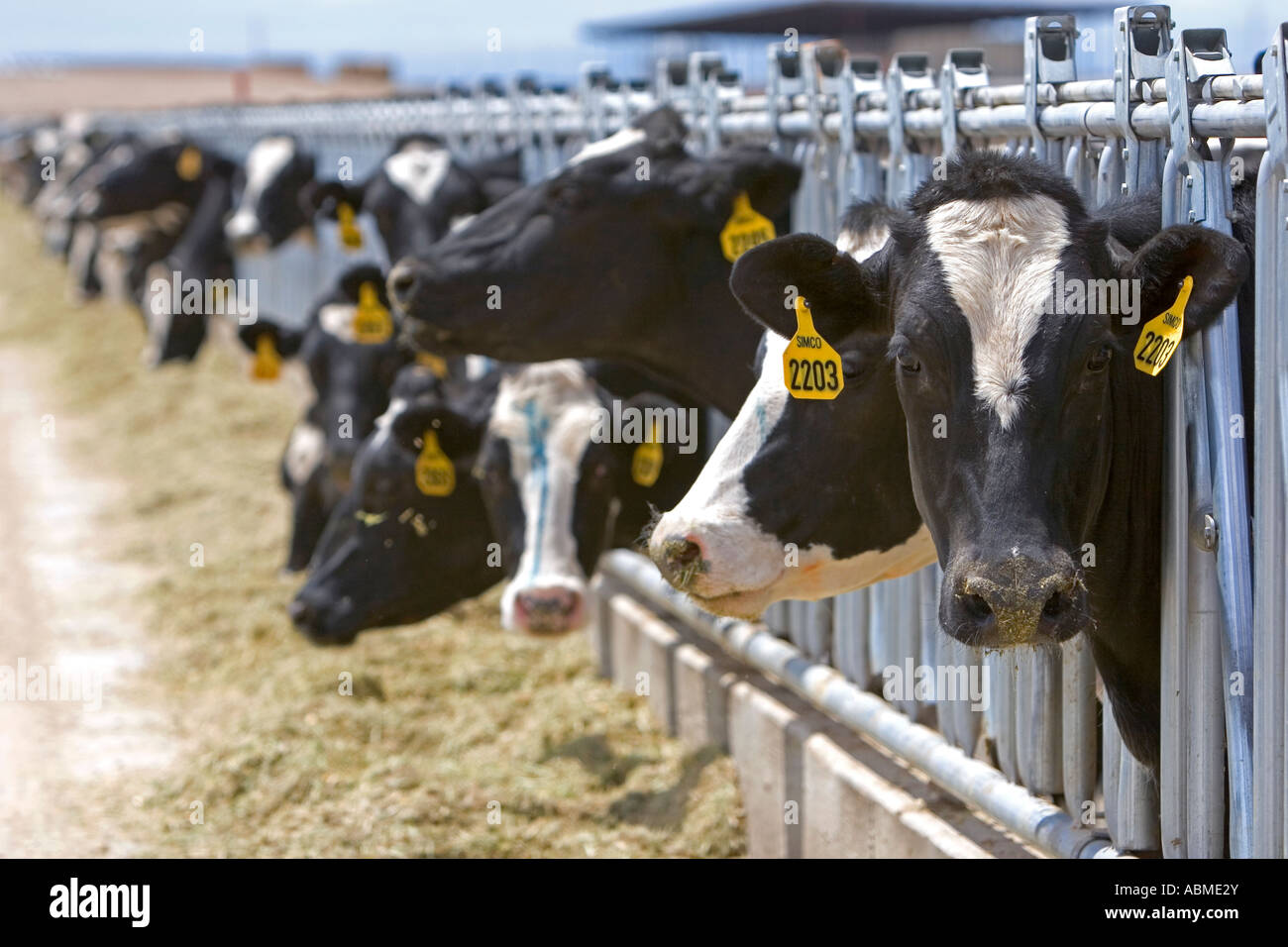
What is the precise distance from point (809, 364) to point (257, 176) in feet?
31.2

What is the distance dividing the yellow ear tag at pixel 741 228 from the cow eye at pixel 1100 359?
218cm

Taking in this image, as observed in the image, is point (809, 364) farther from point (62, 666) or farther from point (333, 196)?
point (333, 196)

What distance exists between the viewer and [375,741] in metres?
5.91

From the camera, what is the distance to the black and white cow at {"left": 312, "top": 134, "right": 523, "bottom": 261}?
7.86 m

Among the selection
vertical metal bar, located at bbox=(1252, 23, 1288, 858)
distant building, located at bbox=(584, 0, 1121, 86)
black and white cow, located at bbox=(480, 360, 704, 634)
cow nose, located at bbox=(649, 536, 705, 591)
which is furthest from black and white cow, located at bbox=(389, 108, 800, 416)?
distant building, located at bbox=(584, 0, 1121, 86)

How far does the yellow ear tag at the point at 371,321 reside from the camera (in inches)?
285

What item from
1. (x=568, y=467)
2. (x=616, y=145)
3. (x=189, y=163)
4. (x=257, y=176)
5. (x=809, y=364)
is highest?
(x=189, y=163)

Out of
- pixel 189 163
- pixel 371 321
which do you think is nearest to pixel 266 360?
pixel 371 321

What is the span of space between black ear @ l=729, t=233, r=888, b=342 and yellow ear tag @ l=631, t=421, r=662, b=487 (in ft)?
6.60

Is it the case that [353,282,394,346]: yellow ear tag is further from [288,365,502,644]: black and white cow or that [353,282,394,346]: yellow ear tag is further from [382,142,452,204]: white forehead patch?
[288,365,502,644]: black and white cow

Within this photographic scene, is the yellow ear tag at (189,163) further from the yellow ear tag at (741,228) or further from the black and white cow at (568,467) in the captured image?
the yellow ear tag at (741,228)

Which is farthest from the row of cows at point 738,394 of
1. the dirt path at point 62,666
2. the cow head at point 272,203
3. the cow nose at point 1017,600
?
the cow head at point 272,203

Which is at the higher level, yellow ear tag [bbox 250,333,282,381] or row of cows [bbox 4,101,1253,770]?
yellow ear tag [bbox 250,333,282,381]

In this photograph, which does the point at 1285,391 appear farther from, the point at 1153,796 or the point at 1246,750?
the point at 1153,796
